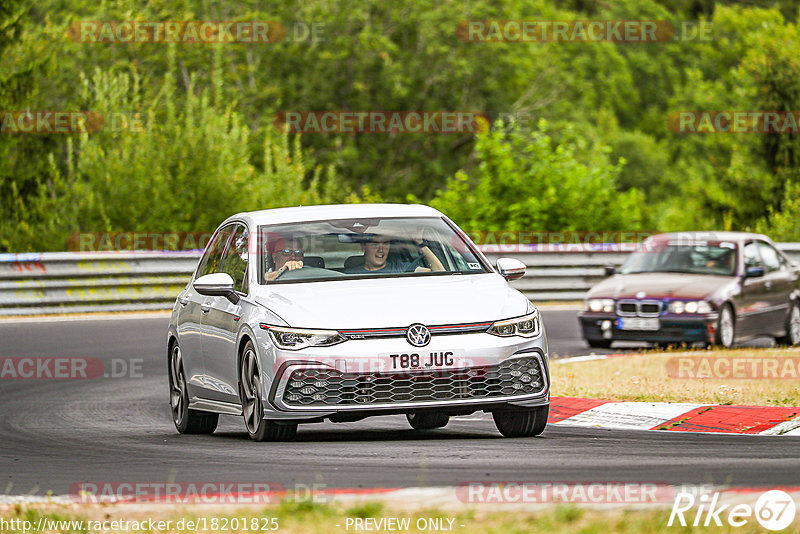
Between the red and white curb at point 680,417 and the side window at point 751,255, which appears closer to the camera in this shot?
the red and white curb at point 680,417

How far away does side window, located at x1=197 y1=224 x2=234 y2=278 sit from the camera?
451 inches

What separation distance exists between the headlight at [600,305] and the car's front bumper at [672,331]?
69 millimetres

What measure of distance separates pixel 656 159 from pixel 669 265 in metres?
66.0

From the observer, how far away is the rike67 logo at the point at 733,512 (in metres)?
5.99

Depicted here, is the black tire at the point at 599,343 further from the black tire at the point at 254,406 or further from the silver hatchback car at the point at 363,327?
the black tire at the point at 254,406

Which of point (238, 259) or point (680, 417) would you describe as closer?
point (238, 259)

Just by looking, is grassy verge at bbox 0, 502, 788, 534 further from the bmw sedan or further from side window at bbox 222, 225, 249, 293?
the bmw sedan

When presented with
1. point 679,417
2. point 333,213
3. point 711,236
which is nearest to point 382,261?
point 333,213

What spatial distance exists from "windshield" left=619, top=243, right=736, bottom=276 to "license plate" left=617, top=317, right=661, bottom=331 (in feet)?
4.01

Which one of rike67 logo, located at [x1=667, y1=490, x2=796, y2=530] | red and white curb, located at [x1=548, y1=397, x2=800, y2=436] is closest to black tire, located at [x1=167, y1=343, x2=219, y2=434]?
red and white curb, located at [x1=548, y1=397, x2=800, y2=436]

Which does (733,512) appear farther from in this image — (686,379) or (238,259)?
(686,379)

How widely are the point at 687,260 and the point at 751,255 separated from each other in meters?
0.82

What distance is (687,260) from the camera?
63.7 ft

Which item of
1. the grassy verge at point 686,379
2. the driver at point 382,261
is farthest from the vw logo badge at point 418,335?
the grassy verge at point 686,379
